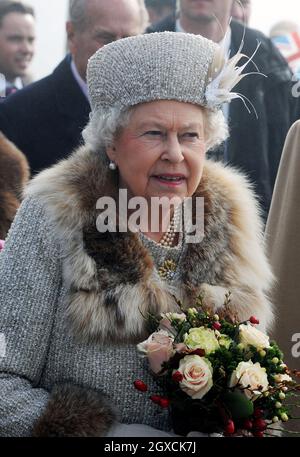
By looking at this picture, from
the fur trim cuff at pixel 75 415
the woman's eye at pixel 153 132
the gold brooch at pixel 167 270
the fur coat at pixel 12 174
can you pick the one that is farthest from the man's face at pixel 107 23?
the fur trim cuff at pixel 75 415

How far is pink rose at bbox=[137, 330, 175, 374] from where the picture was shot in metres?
2.12

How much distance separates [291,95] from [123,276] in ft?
5.21

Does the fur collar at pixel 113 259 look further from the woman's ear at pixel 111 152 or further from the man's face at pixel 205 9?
the man's face at pixel 205 9

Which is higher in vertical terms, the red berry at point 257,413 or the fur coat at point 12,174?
the fur coat at point 12,174

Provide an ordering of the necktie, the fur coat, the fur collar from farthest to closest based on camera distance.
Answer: the necktie, the fur coat, the fur collar

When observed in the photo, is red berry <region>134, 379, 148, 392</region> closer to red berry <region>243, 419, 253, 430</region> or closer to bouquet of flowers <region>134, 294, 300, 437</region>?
bouquet of flowers <region>134, 294, 300, 437</region>

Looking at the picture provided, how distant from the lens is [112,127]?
2.45 m

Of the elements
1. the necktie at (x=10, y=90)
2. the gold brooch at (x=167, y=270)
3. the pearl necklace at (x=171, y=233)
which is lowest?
the gold brooch at (x=167, y=270)

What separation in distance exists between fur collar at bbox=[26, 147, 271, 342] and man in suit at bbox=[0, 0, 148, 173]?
0.98m

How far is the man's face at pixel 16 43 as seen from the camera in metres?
3.67

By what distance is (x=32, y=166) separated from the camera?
11.4ft

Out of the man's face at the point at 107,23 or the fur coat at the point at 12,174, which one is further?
the man's face at the point at 107,23

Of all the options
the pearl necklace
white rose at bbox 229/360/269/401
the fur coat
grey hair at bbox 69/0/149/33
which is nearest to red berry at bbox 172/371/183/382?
white rose at bbox 229/360/269/401

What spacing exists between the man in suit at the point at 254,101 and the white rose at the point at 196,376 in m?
1.49
